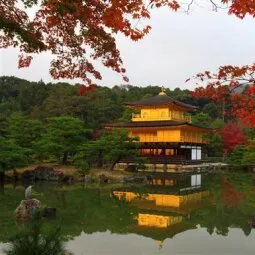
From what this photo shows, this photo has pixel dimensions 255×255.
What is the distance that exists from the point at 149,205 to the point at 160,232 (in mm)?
3915

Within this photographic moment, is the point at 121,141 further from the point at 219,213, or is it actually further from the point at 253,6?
the point at 253,6

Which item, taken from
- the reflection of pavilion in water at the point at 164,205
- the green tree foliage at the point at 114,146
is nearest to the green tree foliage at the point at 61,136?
the green tree foliage at the point at 114,146

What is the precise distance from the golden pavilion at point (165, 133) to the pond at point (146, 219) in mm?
15344

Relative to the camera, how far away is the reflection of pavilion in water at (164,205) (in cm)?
1089

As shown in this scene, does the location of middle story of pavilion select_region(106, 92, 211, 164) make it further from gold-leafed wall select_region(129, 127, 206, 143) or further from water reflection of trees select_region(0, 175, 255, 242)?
water reflection of trees select_region(0, 175, 255, 242)

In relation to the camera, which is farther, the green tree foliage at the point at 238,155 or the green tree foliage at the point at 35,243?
the green tree foliage at the point at 238,155

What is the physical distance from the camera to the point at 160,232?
10586 mm

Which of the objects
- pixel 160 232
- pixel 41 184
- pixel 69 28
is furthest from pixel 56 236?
pixel 41 184

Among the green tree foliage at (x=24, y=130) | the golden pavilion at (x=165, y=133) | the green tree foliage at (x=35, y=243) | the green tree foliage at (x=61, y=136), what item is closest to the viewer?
the green tree foliage at (x=35, y=243)

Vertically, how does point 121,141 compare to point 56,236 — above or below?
above

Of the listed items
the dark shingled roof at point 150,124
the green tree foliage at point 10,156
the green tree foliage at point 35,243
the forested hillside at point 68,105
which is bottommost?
the green tree foliage at point 35,243

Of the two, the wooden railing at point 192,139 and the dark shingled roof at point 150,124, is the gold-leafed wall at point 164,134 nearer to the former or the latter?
the wooden railing at point 192,139

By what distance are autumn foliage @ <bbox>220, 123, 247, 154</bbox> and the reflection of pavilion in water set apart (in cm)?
1868

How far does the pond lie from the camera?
9.28 meters
